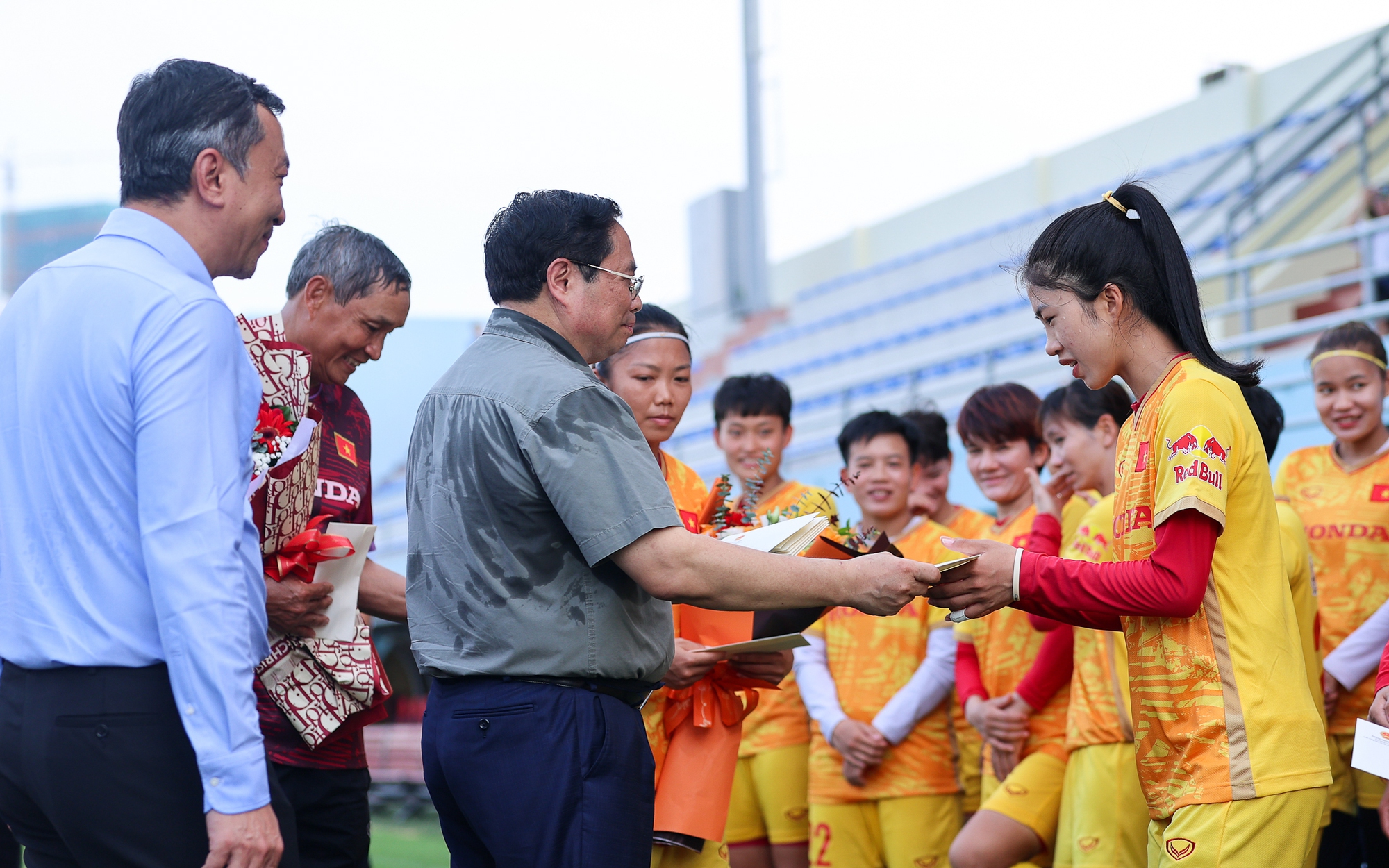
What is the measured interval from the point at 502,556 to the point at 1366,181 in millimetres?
7439

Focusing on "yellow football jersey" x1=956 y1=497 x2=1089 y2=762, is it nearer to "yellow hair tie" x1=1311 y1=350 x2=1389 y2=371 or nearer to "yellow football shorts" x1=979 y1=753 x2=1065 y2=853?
"yellow football shorts" x1=979 y1=753 x2=1065 y2=853

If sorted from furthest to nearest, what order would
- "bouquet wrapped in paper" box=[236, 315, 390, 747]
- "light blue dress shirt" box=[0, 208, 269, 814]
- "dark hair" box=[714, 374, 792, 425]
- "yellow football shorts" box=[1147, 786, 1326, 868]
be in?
1. "dark hair" box=[714, 374, 792, 425]
2. "bouquet wrapped in paper" box=[236, 315, 390, 747]
3. "yellow football shorts" box=[1147, 786, 1326, 868]
4. "light blue dress shirt" box=[0, 208, 269, 814]

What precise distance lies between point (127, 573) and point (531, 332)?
85 centimetres

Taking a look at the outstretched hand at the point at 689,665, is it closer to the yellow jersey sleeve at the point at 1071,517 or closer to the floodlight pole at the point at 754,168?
the yellow jersey sleeve at the point at 1071,517

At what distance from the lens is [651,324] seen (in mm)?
3465

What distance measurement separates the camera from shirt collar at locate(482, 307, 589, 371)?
2.33 meters

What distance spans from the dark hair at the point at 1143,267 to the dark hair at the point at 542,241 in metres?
0.90

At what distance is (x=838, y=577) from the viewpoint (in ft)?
7.34

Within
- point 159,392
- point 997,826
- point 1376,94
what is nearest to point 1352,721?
point 997,826

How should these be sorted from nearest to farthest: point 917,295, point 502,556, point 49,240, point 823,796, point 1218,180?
Result: point 502,556 < point 823,796 < point 1218,180 < point 917,295 < point 49,240

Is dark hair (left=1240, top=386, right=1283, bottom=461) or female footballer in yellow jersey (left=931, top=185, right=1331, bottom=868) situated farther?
dark hair (left=1240, top=386, right=1283, bottom=461)

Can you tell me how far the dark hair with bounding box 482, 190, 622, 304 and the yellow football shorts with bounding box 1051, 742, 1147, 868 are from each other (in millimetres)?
1904

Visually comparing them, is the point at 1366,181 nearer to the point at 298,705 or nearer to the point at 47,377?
the point at 298,705

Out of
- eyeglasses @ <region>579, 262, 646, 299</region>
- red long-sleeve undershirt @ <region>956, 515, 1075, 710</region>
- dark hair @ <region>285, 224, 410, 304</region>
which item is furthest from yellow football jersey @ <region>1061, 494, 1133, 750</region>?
dark hair @ <region>285, 224, 410, 304</region>
